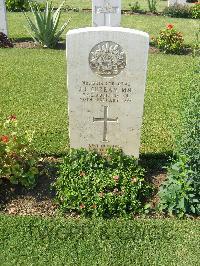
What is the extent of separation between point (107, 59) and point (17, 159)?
1.54 meters

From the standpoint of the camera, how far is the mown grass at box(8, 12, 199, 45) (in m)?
13.3

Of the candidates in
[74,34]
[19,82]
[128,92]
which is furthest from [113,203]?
[19,82]

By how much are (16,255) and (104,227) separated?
0.95 meters

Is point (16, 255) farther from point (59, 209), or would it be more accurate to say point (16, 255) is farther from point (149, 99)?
point (149, 99)

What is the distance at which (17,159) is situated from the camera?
488 cm

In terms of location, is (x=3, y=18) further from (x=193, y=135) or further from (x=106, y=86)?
(x=193, y=135)

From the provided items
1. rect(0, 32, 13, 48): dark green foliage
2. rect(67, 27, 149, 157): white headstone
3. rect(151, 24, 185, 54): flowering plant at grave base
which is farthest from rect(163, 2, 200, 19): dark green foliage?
rect(67, 27, 149, 157): white headstone

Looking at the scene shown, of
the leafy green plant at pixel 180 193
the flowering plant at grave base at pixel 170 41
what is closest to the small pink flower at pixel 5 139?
the leafy green plant at pixel 180 193

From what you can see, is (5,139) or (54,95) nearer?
(5,139)

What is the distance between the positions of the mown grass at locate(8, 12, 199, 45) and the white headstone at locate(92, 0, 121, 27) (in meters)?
1.44

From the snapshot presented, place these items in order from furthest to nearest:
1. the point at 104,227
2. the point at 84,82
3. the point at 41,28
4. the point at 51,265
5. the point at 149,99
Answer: the point at 41,28
the point at 149,99
the point at 84,82
the point at 104,227
the point at 51,265

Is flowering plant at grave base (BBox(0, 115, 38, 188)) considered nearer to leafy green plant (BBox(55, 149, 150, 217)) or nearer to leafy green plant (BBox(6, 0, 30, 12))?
leafy green plant (BBox(55, 149, 150, 217))

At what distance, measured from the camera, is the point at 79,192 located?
473cm

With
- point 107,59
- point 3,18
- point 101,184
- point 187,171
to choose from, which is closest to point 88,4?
point 3,18
